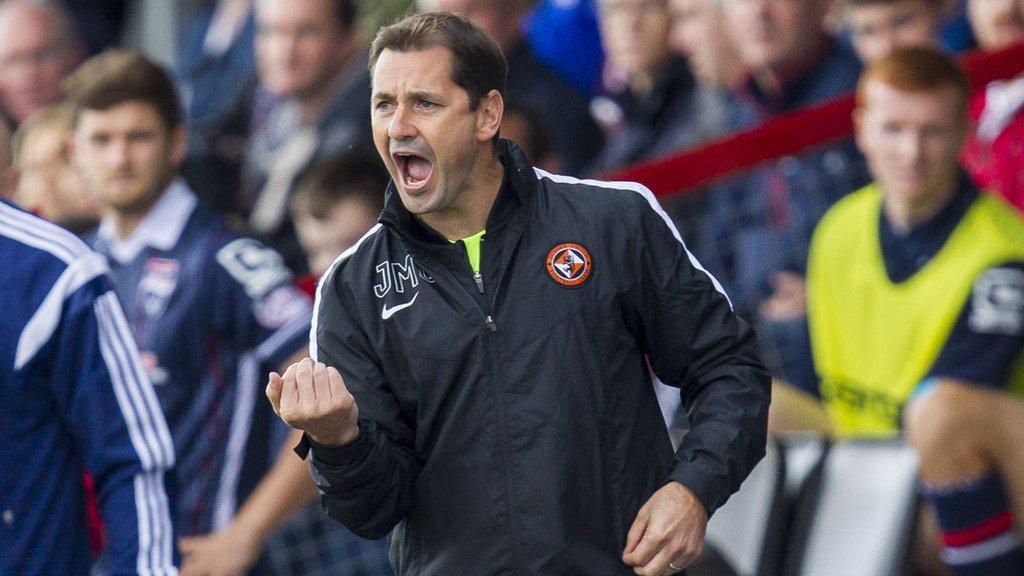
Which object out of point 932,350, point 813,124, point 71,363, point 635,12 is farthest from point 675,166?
point 71,363

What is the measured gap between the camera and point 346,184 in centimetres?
590

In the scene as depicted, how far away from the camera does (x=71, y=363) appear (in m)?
3.50

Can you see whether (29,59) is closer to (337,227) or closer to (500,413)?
(337,227)

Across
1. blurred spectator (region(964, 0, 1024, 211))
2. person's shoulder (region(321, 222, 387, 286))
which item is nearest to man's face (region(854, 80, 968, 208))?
blurred spectator (region(964, 0, 1024, 211))

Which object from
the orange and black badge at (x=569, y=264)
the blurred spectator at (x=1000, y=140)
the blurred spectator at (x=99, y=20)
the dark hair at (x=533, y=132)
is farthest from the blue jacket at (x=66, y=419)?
the blurred spectator at (x=99, y=20)

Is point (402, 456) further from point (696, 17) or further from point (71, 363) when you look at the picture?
point (696, 17)

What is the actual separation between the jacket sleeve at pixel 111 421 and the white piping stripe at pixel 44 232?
0.03 meters

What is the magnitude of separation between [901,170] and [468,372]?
8.34 ft

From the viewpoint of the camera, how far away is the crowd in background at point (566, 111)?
5652 mm

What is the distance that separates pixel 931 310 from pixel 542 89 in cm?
221

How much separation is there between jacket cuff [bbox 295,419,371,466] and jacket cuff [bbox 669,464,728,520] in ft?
1.69

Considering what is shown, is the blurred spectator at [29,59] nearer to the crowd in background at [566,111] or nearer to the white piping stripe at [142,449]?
the crowd in background at [566,111]

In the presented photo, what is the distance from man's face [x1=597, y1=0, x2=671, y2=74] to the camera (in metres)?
6.79

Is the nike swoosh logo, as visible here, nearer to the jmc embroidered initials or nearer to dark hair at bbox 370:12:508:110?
the jmc embroidered initials
